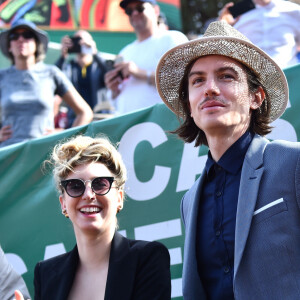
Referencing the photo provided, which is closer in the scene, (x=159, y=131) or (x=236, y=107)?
(x=236, y=107)

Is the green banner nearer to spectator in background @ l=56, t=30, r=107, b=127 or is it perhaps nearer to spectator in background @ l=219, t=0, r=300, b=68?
spectator in background @ l=219, t=0, r=300, b=68

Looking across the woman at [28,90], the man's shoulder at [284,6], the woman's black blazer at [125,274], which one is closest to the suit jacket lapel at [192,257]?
the woman's black blazer at [125,274]

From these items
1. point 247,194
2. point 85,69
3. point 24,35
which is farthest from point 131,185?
point 85,69

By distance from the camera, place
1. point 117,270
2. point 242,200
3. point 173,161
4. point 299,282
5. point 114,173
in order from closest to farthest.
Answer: point 299,282
point 242,200
point 117,270
point 114,173
point 173,161

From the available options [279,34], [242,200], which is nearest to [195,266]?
[242,200]

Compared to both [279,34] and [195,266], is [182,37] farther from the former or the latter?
[195,266]

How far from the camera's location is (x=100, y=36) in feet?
39.2

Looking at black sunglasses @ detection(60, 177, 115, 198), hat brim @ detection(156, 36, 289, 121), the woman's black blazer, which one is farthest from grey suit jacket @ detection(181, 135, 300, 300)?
black sunglasses @ detection(60, 177, 115, 198)

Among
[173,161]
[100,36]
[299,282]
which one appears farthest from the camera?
[100,36]

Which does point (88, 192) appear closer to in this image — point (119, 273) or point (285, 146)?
point (119, 273)

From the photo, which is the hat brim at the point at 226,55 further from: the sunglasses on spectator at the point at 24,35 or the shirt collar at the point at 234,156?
the sunglasses on spectator at the point at 24,35

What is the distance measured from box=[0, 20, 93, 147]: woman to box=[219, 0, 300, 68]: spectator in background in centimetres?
169

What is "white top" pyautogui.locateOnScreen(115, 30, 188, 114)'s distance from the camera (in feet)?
19.2

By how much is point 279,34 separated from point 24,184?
2515mm
